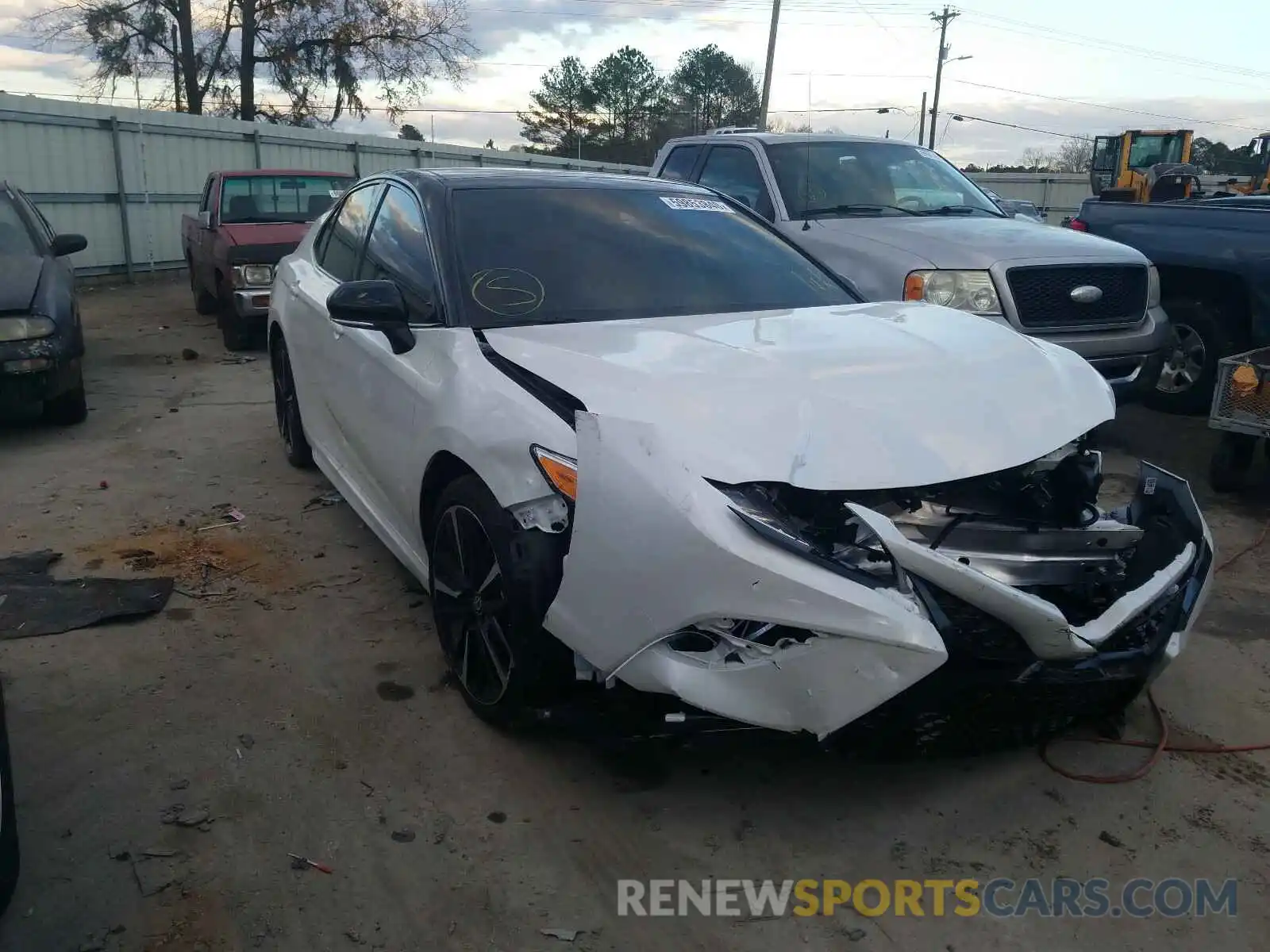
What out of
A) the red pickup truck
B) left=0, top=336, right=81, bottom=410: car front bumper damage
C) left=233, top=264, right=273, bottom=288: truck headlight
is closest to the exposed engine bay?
left=0, top=336, right=81, bottom=410: car front bumper damage

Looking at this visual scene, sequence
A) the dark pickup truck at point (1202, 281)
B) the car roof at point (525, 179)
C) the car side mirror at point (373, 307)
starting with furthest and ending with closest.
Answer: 1. the dark pickup truck at point (1202, 281)
2. the car roof at point (525, 179)
3. the car side mirror at point (373, 307)

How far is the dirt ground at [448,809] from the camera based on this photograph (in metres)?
2.41

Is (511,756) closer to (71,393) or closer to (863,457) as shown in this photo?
(863,457)

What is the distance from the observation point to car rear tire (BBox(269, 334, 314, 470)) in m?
5.62

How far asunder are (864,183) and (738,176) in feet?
2.84

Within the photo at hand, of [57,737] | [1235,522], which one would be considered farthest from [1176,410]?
[57,737]

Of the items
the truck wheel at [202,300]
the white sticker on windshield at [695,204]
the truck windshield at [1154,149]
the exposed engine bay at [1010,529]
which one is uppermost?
the truck windshield at [1154,149]

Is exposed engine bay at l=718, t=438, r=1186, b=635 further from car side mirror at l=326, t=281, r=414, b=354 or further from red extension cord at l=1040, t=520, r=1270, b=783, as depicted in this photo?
car side mirror at l=326, t=281, r=414, b=354

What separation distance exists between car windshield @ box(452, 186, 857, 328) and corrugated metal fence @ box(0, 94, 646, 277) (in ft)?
39.7

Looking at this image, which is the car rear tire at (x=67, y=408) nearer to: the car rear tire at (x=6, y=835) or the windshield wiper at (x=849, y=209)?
the windshield wiper at (x=849, y=209)

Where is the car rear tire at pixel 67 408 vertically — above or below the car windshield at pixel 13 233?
below

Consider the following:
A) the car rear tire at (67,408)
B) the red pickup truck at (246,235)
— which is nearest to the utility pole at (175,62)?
the red pickup truck at (246,235)

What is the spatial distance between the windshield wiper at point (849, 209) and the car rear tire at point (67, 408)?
4.99 metres

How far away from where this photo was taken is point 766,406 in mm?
2639
